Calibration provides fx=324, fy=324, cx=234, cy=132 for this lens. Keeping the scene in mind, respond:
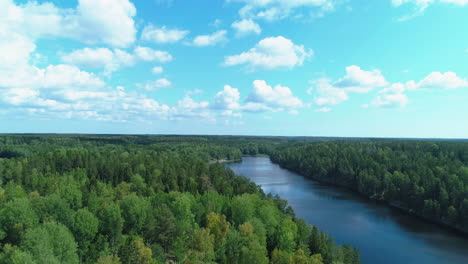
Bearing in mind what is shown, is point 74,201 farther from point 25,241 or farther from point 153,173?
point 153,173

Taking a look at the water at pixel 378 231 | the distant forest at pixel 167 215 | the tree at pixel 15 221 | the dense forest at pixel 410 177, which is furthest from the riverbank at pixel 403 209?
the tree at pixel 15 221

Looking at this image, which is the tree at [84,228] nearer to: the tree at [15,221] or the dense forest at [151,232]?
the dense forest at [151,232]

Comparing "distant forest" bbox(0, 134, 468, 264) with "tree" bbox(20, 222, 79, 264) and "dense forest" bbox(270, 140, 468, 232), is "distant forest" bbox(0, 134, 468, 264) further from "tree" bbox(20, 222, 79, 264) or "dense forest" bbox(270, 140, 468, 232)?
"dense forest" bbox(270, 140, 468, 232)

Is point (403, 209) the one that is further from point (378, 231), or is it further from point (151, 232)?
point (151, 232)

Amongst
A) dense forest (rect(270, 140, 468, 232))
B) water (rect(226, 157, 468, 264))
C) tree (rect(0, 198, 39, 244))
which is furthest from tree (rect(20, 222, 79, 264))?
dense forest (rect(270, 140, 468, 232))

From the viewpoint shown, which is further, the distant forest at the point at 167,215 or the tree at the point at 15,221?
the tree at the point at 15,221
